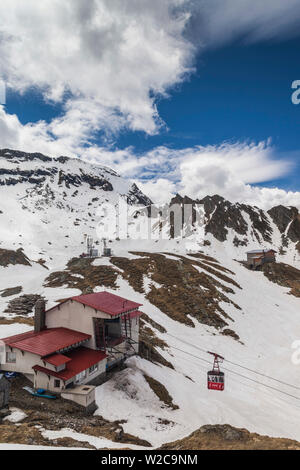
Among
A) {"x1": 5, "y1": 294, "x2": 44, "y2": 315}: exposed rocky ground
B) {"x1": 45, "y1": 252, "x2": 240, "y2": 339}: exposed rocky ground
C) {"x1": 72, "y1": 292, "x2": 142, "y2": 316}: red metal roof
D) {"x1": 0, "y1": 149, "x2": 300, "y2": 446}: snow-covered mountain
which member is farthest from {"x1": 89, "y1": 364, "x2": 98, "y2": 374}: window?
{"x1": 45, "y1": 252, "x2": 240, "y2": 339}: exposed rocky ground

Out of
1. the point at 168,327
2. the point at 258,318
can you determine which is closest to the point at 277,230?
the point at 258,318

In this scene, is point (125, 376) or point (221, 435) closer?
point (221, 435)

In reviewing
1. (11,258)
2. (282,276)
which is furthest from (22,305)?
(282,276)

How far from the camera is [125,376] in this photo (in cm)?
2370

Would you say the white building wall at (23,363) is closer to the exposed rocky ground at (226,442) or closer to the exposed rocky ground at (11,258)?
the exposed rocky ground at (226,442)

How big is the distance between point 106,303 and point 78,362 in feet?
19.8

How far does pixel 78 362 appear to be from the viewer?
21.3m

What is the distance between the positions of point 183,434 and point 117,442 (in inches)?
221

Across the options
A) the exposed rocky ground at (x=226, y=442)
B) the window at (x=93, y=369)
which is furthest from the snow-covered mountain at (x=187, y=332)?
the exposed rocky ground at (x=226, y=442)

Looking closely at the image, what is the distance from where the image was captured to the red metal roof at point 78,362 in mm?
19188

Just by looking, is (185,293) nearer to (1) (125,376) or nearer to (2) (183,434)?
(1) (125,376)

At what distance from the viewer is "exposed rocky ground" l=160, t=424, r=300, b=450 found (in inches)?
470

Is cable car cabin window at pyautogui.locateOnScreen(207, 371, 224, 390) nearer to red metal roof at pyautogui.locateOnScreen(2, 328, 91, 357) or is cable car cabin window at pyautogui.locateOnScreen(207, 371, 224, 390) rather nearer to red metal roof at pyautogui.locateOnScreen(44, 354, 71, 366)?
red metal roof at pyautogui.locateOnScreen(2, 328, 91, 357)
